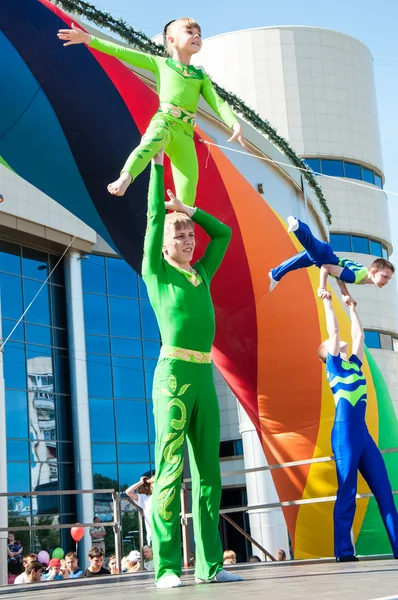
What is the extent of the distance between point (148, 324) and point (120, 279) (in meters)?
1.45

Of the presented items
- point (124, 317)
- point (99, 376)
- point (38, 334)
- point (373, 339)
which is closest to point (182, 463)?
point (38, 334)

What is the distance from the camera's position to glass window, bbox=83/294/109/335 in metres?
20.9

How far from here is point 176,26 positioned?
5.13 m

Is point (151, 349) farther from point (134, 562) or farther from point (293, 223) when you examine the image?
point (293, 223)

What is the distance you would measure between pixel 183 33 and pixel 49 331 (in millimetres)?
15318

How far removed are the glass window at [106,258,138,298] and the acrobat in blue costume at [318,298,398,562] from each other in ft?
53.1

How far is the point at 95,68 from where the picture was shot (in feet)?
19.1

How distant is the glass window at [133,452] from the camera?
20.7 m

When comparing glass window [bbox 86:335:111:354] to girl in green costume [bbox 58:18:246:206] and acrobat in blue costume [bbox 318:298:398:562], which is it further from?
girl in green costume [bbox 58:18:246:206]

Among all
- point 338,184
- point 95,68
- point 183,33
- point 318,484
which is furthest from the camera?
point 338,184

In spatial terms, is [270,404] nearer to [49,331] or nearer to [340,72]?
[49,331]

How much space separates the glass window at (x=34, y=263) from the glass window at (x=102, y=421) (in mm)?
3296

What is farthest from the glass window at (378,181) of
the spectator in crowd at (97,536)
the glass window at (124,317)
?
the spectator in crowd at (97,536)

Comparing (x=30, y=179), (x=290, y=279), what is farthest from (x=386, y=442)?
(x=30, y=179)
